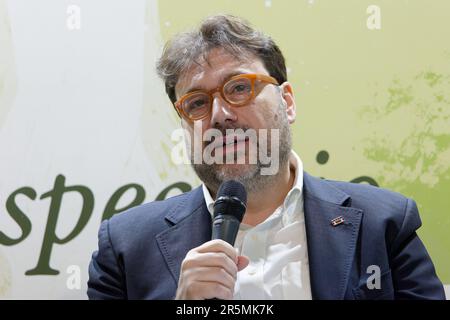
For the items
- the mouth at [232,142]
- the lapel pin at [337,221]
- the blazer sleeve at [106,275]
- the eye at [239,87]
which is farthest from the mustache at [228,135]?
the blazer sleeve at [106,275]

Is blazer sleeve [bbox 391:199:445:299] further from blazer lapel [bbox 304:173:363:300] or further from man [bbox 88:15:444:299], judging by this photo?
blazer lapel [bbox 304:173:363:300]

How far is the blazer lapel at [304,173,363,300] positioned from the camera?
139cm

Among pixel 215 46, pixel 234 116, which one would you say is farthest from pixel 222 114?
pixel 215 46

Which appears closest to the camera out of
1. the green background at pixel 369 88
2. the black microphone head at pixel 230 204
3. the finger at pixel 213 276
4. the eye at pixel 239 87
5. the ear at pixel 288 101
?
the finger at pixel 213 276

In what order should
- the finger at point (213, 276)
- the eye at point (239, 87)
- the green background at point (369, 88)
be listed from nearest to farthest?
1. the finger at point (213, 276)
2. the eye at point (239, 87)
3. the green background at point (369, 88)

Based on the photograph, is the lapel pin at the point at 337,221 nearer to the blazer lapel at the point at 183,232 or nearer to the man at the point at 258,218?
the man at the point at 258,218

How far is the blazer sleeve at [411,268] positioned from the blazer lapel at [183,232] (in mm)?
498

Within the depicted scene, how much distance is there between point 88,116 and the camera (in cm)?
193

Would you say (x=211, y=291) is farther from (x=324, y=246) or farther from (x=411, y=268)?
(x=411, y=268)

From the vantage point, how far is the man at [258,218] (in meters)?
1.42

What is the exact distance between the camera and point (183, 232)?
154cm

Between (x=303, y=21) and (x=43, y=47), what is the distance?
888mm
